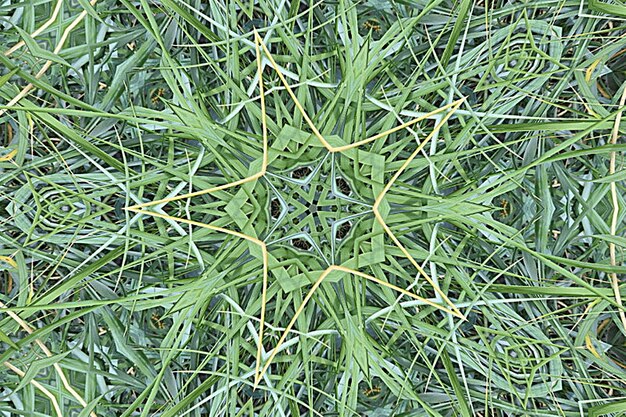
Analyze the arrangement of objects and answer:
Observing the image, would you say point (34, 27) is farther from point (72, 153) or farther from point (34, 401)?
point (34, 401)

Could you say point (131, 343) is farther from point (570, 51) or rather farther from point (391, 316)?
point (570, 51)

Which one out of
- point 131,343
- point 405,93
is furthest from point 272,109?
point 131,343

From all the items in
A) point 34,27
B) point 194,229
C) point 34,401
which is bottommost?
point 34,401

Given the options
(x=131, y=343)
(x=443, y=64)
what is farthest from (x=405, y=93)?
(x=131, y=343)

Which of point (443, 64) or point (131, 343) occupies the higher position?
point (443, 64)

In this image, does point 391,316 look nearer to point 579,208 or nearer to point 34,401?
point 579,208

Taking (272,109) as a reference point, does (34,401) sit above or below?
below
